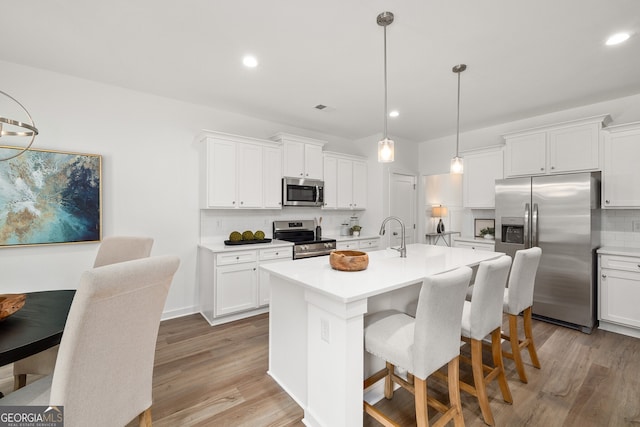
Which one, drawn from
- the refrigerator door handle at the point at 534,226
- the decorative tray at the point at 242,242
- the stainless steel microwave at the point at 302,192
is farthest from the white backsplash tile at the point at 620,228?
the decorative tray at the point at 242,242

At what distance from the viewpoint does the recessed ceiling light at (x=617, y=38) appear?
7.21 feet

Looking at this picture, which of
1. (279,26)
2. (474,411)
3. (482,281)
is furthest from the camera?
(279,26)

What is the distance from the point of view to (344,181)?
496 cm

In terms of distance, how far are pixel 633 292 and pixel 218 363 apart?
4.39 metres

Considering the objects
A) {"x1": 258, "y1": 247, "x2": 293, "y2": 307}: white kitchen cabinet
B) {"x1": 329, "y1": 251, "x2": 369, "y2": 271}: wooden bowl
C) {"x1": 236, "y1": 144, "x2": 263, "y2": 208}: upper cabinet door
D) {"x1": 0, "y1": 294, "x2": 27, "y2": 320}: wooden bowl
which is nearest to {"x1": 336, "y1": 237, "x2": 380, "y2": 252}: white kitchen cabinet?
{"x1": 258, "y1": 247, "x2": 293, "y2": 307}: white kitchen cabinet

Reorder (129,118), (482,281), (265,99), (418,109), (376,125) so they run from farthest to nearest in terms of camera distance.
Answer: (376,125) → (418,109) → (265,99) → (129,118) → (482,281)

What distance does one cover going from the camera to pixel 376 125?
4590 mm

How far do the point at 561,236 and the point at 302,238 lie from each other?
11.2 feet

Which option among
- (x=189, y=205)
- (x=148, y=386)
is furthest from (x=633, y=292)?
(x=189, y=205)

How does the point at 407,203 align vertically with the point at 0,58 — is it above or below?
below

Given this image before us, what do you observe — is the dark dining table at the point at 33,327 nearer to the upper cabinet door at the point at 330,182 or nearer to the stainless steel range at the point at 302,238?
the stainless steel range at the point at 302,238

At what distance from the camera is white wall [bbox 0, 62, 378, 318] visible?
2.78 m

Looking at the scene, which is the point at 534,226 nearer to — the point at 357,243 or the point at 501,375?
the point at 501,375

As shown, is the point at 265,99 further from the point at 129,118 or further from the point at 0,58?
the point at 0,58
